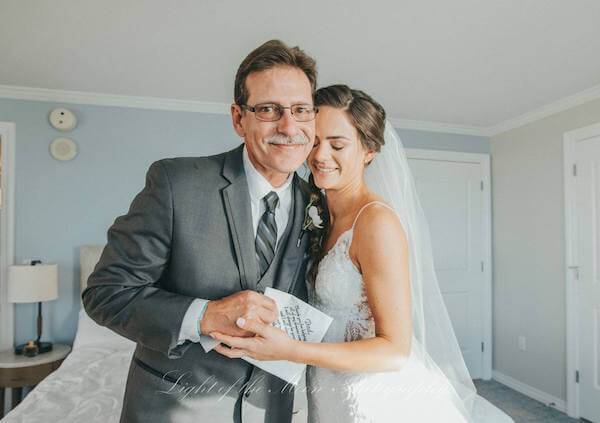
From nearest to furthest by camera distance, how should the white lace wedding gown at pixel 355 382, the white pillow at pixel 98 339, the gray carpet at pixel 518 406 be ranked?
1. the white lace wedding gown at pixel 355 382
2. the white pillow at pixel 98 339
3. the gray carpet at pixel 518 406

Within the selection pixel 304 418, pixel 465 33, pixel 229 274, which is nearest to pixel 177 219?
pixel 229 274

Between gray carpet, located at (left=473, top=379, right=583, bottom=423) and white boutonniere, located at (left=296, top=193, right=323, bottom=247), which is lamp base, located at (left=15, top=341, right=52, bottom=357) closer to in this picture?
white boutonniere, located at (left=296, top=193, right=323, bottom=247)

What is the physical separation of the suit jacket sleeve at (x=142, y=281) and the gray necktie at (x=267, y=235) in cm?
23

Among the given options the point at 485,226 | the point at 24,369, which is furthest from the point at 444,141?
the point at 24,369

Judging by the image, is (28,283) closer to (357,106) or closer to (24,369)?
(24,369)

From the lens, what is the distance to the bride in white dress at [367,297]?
3.93 ft

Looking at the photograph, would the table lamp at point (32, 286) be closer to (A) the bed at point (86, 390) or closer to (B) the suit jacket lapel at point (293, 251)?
(A) the bed at point (86, 390)

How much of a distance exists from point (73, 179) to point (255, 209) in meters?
3.26

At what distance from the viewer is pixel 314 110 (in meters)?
1.23

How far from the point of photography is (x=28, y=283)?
3.32 meters

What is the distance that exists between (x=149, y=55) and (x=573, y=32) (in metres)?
2.77

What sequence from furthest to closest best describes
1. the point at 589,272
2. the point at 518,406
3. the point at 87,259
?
1. the point at 518,406
2. the point at 589,272
3. the point at 87,259

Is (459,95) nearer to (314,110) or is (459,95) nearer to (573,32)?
(573,32)

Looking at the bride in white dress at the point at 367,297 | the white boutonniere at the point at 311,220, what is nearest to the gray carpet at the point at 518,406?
the bride in white dress at the point at 367,297
